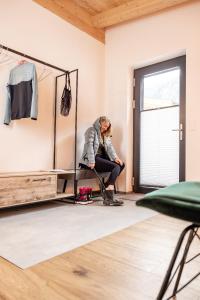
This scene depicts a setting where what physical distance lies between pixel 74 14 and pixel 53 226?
323 cm

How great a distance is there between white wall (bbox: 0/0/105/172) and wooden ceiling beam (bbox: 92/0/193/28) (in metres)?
0.35

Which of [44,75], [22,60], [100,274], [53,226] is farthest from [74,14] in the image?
[100,274]

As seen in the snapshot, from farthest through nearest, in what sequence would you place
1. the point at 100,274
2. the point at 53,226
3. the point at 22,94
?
the point at 22,94 → the point at 53,226 → the point at 100,274

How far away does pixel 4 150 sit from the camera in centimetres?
275

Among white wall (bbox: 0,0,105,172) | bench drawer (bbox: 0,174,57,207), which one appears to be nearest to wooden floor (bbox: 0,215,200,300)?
bench drawer (bbox: 0,174,57,207)

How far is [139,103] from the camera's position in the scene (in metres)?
3.90

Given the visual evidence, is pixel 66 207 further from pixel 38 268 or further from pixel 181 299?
pixel 181 299

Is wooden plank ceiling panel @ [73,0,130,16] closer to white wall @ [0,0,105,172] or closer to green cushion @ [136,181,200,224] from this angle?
white wall @ [0,0,105,172]

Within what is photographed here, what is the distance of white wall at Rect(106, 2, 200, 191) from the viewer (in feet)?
10.5

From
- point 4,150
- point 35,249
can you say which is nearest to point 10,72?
point 4,150

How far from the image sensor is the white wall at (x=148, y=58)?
10.5 feet

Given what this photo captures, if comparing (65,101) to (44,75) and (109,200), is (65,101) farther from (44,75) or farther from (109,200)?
(109,200)

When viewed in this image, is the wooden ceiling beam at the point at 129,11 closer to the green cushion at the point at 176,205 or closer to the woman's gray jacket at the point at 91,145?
the woman's gray jacket at the point at 91,145

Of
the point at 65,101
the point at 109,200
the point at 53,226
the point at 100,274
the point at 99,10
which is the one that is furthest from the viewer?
the point at 99,10
